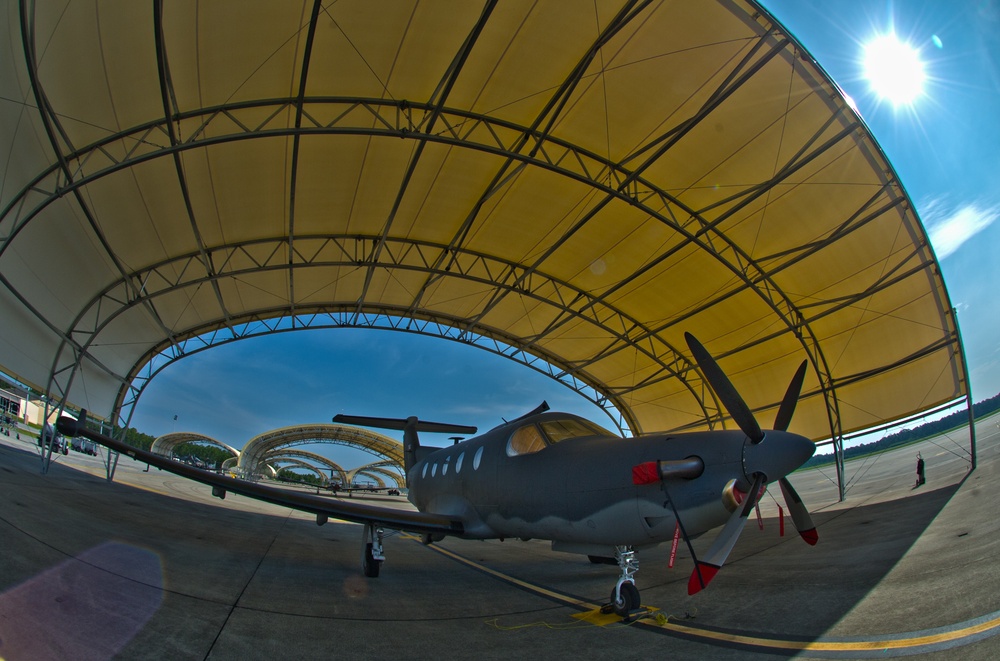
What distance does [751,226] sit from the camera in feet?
47.9

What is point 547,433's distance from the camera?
25.1 feet

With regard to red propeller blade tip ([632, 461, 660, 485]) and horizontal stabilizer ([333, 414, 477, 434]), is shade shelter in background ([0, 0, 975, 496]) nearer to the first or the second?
horizontal stabilizer ([333, 414, 477, 434])

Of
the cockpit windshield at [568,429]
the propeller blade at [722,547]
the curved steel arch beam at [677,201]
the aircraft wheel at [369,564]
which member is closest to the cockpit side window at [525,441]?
the cockpit windshield at [568,429]

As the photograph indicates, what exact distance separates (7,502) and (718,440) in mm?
11479

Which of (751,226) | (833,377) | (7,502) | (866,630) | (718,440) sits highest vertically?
(751,226)

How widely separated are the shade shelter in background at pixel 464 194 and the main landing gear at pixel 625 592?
9.85 metres

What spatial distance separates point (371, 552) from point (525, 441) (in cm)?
331

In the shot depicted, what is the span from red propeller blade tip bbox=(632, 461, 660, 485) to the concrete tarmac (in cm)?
151

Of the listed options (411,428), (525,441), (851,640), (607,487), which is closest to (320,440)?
(411,428)

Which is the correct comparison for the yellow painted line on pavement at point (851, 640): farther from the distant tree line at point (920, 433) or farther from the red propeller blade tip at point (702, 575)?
the distant tree line at point (920, 433)

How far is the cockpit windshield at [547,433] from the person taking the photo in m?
7.55

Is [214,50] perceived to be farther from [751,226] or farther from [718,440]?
[751,226]

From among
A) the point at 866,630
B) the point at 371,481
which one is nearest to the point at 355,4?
the point at 866,630

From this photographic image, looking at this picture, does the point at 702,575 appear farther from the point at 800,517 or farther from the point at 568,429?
the point at 568,429
